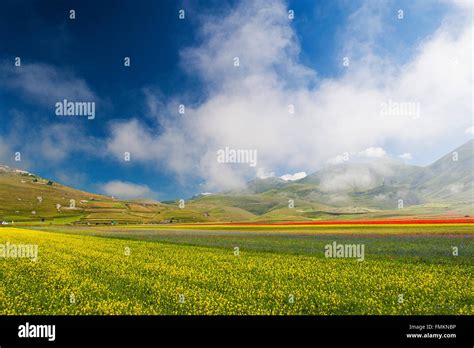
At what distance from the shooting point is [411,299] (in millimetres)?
16344

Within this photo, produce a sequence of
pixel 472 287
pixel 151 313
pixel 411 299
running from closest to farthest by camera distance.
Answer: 1. pixel 151 313
2. pixel 411 299
3. pixel 472 287

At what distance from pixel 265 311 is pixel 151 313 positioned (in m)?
5.23

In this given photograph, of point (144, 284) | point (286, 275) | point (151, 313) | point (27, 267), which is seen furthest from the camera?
point (27, 267)
